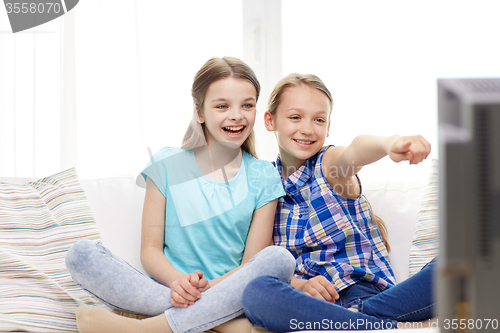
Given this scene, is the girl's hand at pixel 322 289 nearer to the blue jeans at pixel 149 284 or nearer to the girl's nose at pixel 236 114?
the blue jeans at pixel 149 284

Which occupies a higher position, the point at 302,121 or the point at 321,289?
the point at 302,121

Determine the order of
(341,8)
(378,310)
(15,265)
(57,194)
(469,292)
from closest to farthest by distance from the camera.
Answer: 1. (469,292)
2. (378,310)
3. (15,265)
4. (57,194)
5. (341,8)

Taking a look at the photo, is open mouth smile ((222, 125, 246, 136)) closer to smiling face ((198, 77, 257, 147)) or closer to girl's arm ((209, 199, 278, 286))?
smiling face ((198, 77, 257, 147))

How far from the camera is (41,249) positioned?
1.08 m

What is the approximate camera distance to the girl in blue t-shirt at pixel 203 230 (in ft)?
2.88

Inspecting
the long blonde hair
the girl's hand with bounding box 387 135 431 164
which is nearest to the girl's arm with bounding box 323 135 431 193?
the girl's hand with bounding box 387 135 431 164

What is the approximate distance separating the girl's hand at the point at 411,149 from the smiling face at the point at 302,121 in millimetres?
503

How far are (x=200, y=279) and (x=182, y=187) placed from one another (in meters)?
0.36

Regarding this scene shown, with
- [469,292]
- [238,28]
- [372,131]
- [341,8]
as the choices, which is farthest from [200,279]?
[341,8]

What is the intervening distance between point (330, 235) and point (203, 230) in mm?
355

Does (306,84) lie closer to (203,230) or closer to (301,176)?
(301,176)

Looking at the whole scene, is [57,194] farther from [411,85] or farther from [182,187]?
[411,85]

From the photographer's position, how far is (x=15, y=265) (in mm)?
1012

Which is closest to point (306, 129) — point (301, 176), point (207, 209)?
point (301, 176)
